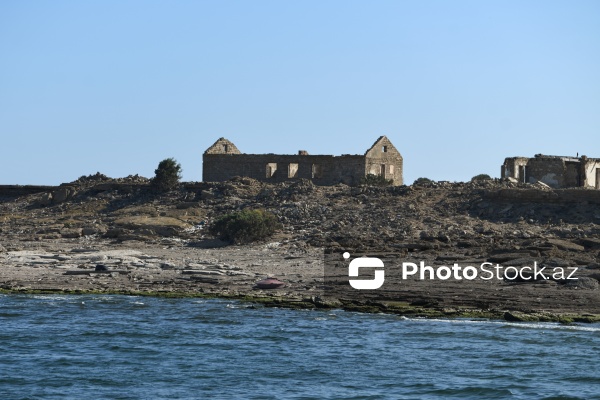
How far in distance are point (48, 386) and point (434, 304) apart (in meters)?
10.5

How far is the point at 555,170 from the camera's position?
47.6 metres

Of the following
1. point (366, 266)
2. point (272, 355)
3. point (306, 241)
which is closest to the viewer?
point (272, 355)

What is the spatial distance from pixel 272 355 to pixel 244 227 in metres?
14.0

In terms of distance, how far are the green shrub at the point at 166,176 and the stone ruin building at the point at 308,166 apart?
1.71m

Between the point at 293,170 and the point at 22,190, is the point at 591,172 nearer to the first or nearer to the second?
the point at 293,170

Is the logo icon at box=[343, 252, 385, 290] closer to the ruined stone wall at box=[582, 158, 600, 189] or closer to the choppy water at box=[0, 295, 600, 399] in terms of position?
the choppy water at box=[0, 295, 600, 399]

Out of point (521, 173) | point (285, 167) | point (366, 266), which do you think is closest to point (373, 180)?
point (285, 167)

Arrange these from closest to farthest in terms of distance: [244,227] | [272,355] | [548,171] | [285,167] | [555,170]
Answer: [272,355] → [244,227] → [555,170] → [548,171] → [285,167]

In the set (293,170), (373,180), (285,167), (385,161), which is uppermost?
(385,161)

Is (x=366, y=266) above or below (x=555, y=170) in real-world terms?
below

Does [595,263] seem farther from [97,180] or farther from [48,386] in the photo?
[97,180]

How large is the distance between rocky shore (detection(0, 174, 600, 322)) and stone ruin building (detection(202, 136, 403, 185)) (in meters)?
1.73

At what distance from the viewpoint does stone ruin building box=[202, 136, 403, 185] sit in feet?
159

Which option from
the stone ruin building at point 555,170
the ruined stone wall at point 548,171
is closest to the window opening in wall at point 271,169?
the stone ruin building at point 555,170
